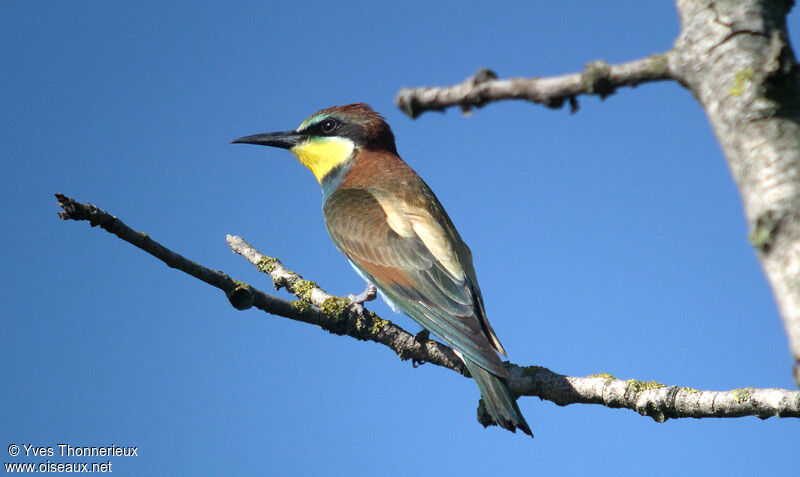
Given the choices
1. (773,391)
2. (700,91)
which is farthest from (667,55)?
(773,391)

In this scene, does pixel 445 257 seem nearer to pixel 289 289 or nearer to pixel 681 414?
pixel 289 289

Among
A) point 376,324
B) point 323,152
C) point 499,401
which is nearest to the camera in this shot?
point 499,401

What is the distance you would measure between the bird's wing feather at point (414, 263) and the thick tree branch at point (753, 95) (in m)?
2.42

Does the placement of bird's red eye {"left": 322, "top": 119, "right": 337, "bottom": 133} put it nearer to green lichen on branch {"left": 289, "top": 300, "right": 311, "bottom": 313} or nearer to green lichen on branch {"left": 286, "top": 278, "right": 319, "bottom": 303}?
green lichen on branch {"left": 286, "top": 278, "right": 319, "bottom": 303}

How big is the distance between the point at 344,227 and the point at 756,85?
3.83 metres

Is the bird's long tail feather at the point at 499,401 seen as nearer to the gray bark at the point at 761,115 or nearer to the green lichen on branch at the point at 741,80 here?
the gray bark at the point at 761,115

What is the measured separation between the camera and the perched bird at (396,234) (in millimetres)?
3715

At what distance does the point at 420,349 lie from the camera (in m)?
3.89

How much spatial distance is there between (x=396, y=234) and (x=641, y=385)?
2.03m

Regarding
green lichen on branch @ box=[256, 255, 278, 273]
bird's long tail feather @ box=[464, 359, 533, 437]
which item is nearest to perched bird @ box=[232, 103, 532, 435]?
bird's long tail feather @ box=[464, 359, 533, 437]

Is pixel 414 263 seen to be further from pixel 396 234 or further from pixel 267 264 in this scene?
pixel 267 264

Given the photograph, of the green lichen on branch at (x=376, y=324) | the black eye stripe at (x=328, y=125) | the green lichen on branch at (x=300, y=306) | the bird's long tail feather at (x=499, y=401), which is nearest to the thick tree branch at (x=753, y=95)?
the green lichen on branch at (x=300, y=306)

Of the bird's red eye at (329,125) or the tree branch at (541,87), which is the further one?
the bird's red eye at (329,125)

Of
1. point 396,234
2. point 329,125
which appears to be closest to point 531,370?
point 396,234
